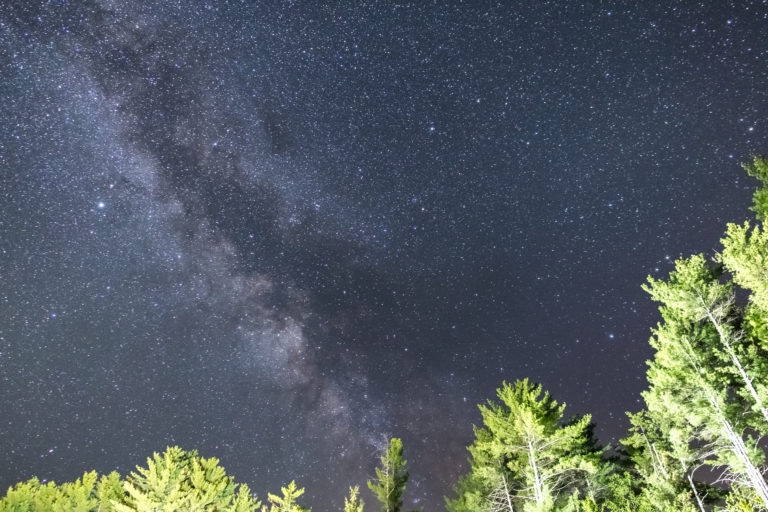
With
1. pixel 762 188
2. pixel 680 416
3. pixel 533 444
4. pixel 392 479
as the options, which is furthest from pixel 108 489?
pixel 762 188

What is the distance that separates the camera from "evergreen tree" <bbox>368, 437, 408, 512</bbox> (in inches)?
779

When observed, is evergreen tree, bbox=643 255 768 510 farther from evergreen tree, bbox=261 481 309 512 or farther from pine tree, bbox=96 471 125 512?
pine tree, bbox=96 471 125 512

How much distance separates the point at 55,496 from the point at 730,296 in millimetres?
37386

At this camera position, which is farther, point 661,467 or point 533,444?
point 661,467

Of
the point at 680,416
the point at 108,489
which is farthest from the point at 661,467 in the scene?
the point at 108,489

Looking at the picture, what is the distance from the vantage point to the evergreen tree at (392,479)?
19.8m

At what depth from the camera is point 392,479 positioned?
795 inches

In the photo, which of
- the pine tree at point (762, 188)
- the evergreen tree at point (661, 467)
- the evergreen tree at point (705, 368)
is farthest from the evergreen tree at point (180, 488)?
the pine tree at point (762, 188)

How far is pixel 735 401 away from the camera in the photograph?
14750 mm

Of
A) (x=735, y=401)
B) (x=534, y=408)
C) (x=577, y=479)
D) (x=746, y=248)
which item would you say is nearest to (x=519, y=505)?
(x=577, y=479)

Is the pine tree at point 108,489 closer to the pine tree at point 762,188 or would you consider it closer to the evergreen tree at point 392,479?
the evergreen tree at point 392,479

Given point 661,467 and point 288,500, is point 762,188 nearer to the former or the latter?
point 661,467

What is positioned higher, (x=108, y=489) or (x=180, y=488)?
(x=108, y=489)

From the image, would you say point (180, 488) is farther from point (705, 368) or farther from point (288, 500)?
point (705, 368)
